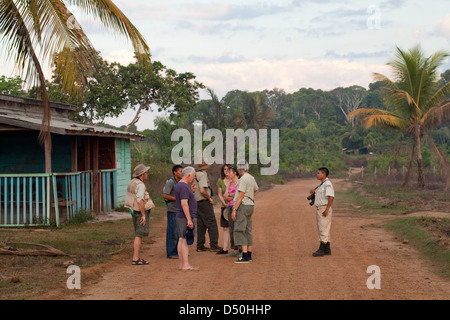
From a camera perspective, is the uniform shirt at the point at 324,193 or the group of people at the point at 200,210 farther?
the uniform shirt at the point at 324,193

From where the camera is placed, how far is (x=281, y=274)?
750cm

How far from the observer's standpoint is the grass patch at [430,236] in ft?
28.1

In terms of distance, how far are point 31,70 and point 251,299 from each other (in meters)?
6.28

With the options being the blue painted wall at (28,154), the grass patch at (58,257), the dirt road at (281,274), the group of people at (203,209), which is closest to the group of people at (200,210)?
the group of people at (203,209)

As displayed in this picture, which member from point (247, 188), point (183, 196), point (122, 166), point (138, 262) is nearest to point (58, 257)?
point (138, 262)

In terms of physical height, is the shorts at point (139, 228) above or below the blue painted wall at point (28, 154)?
below

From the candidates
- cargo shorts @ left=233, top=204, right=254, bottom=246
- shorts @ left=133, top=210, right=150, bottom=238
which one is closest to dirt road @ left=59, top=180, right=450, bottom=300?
cargo shorts @ left=233, top=204, right=254, bottom=246

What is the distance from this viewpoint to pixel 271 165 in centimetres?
4128

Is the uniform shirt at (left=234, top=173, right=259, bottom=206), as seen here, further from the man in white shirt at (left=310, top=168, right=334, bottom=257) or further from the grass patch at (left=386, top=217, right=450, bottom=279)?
the grass patch at (left=386, top=217, right=450, bottom=279)

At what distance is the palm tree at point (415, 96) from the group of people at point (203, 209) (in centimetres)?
1497

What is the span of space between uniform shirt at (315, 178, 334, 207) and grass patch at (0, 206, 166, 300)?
3739 mm

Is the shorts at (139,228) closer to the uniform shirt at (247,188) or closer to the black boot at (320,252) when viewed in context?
the uniform shirt at (247,188)
